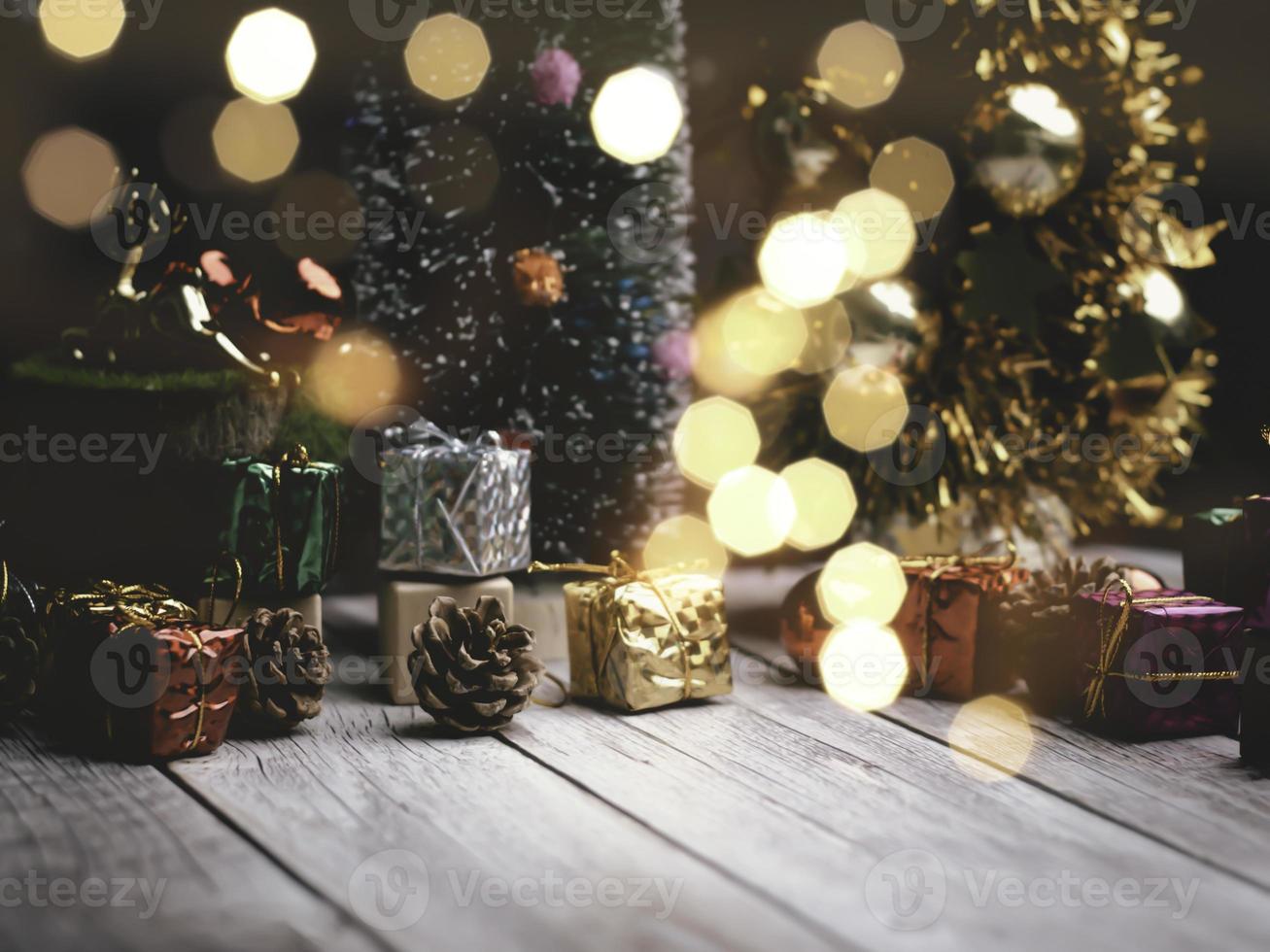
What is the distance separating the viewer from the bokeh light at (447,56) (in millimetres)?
1075

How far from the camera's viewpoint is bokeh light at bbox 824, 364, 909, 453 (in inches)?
43.1

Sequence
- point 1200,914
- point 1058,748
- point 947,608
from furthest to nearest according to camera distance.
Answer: point 947,608
point 1058,748
point 1200,914

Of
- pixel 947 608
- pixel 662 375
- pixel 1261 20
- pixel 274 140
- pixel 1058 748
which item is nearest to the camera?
pixel 1058 748

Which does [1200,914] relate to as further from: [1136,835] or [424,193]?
[424,193]

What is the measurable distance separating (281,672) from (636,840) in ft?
1.08

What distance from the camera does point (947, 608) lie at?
0.98m

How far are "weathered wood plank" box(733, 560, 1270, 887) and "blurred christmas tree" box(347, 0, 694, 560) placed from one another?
336 millimetres

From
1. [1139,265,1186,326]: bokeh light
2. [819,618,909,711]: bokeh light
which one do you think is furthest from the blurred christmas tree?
[1139,265,1186,326]: bokeh light

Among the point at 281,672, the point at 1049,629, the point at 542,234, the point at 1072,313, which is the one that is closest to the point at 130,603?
the point at 281,672

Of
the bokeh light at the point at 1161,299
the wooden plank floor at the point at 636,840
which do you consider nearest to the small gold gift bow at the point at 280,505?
the wooden plank floor at the point at 636,840

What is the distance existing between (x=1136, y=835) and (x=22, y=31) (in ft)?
3.99

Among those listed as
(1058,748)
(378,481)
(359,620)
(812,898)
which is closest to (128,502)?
(378,481)

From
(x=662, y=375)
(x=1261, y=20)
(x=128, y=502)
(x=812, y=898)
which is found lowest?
(x=812, y=898)

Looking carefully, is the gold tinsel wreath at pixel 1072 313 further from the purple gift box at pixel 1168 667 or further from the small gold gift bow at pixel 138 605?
the small gold gift bow at pixel 138 605
